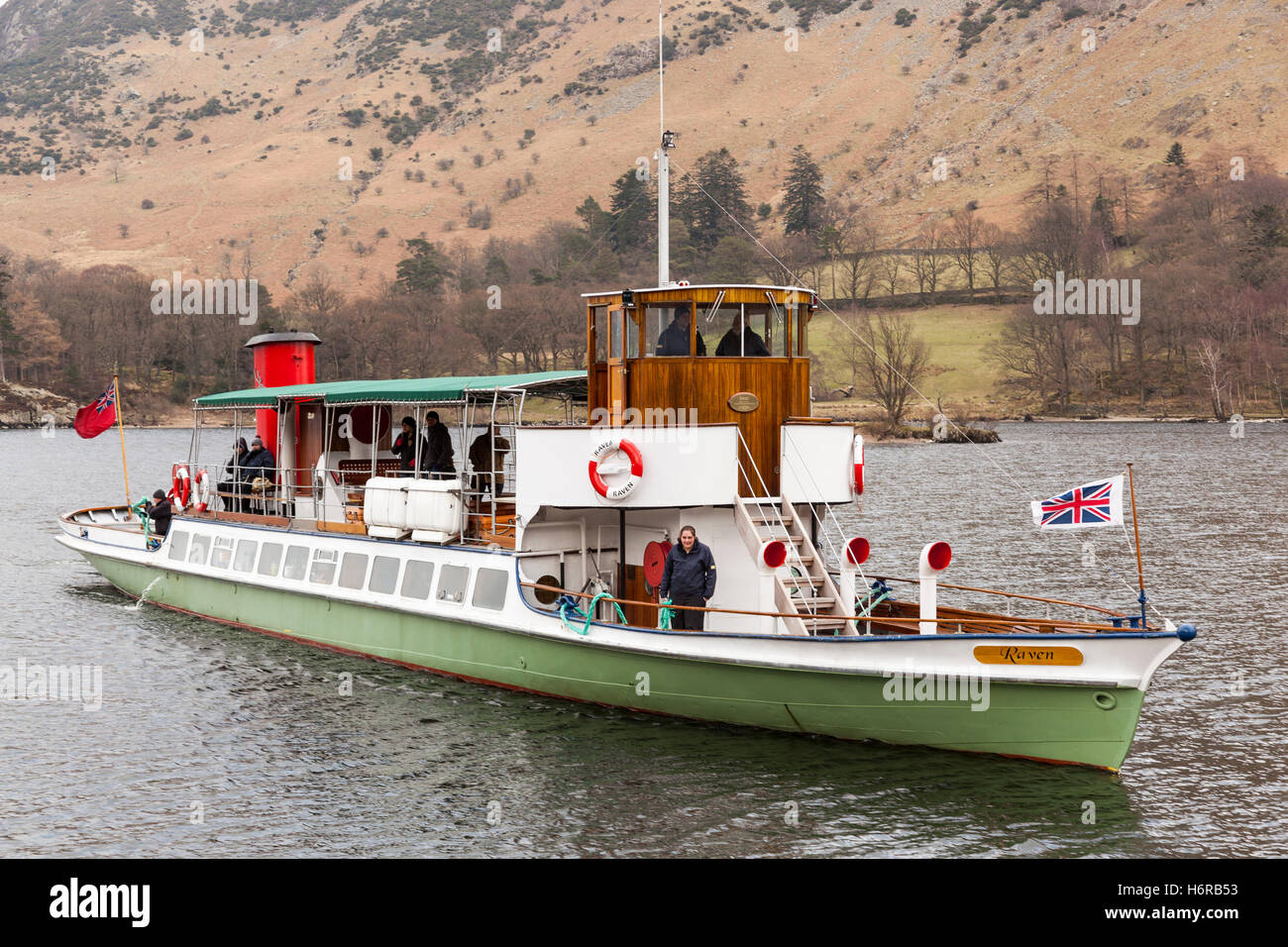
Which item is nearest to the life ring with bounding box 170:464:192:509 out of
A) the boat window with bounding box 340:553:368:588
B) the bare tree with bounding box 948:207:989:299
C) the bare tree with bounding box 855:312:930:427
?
the boat window with bounding box 340:553:368:588

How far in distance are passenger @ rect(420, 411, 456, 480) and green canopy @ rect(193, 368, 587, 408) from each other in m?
0.68

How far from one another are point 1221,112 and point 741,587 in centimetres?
18074

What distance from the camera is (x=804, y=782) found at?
16.3 m

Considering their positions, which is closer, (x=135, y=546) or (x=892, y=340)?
(x=135, y=546)

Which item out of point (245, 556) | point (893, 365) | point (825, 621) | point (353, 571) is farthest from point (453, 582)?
point (893, 365)

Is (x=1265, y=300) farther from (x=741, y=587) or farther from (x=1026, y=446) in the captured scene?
(x=741, y=587)

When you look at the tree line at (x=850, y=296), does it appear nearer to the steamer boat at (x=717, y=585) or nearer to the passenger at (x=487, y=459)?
the passenger at (x=487, y=459)

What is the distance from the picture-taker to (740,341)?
18.9 metres

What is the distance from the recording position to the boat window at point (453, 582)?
20922mm

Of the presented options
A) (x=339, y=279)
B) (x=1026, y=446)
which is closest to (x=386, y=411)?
(x=1026, y=446)

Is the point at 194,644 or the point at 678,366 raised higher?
the point at 678,366

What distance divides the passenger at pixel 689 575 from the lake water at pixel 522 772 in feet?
6.85

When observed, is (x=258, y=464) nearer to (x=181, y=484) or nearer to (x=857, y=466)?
(x=181, y=484)

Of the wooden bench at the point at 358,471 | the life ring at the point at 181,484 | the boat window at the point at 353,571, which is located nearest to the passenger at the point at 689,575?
the boat window at the point at 353,571
